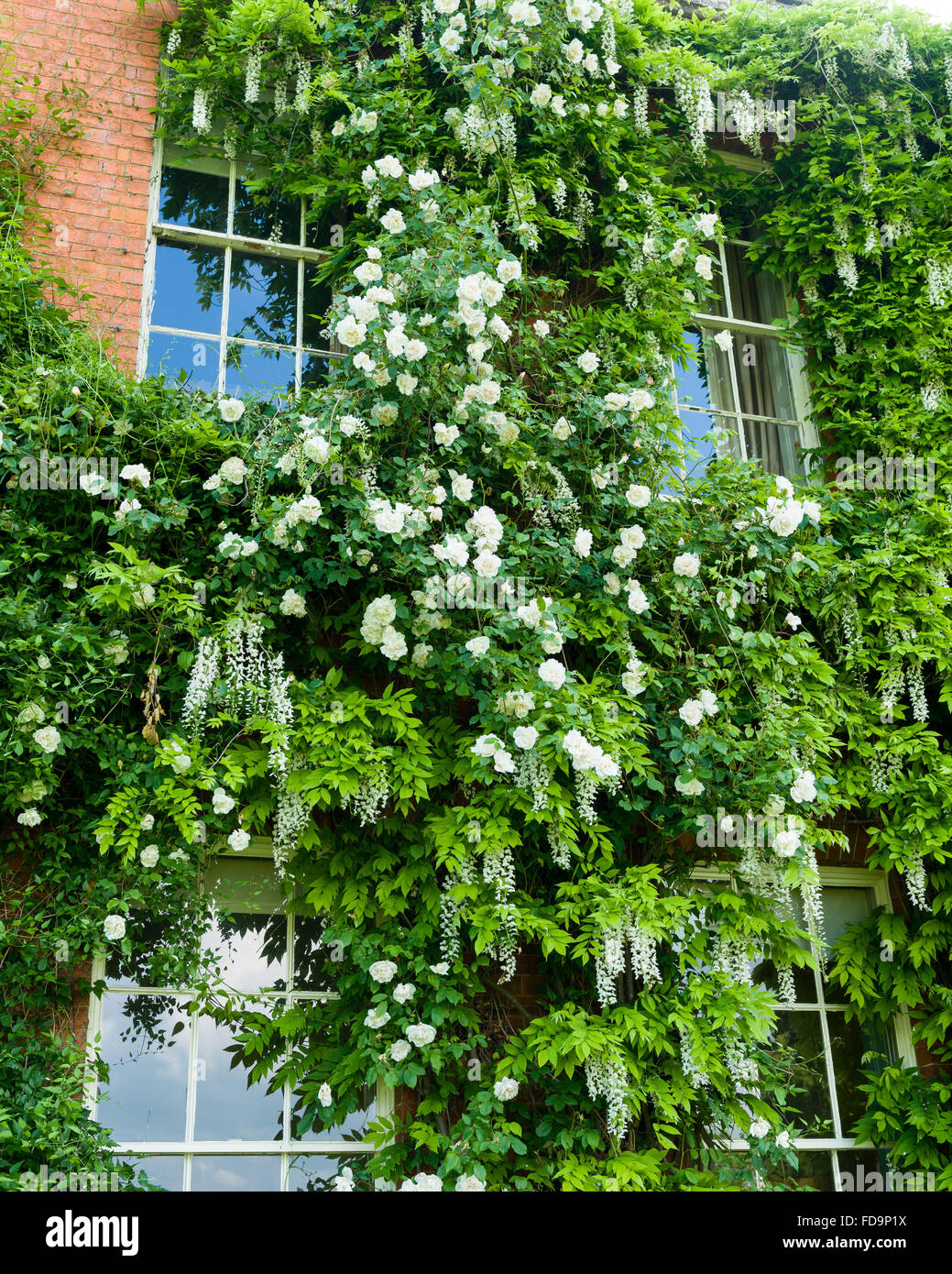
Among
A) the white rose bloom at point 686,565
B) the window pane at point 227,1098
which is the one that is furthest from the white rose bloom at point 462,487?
the window pane at point 227,1098

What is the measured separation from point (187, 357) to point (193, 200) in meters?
0.87

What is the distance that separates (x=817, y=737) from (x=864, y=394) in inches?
→ 84.6

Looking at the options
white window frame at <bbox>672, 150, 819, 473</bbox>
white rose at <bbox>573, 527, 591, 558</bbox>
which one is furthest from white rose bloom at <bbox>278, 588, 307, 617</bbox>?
white window frame at <bbox>672, 150, 819, 473</bbox>

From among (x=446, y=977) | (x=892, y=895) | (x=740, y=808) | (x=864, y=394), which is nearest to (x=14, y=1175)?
(x=446, y=977)

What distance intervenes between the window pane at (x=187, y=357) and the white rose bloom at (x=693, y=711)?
2.41 m

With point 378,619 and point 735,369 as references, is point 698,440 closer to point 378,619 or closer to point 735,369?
point 735,369

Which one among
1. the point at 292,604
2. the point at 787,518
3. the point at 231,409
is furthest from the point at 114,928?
the point at 787,518

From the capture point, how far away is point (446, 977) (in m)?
3.89

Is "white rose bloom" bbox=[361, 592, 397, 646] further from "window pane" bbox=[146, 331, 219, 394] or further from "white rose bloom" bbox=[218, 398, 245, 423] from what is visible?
"window pane" bbox=[146, 331, 219, 394]

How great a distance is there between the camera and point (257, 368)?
16.1ft

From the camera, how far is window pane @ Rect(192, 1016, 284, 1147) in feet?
12.8

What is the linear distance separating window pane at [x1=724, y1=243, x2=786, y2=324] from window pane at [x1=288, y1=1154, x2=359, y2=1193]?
476cm

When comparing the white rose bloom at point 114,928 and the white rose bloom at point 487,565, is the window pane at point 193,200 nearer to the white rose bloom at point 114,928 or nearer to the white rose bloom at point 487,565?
the white rose bloom at point 487,565

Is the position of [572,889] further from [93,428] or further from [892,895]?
[93,428]
